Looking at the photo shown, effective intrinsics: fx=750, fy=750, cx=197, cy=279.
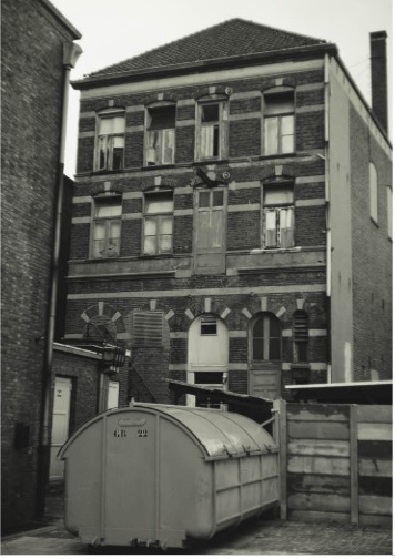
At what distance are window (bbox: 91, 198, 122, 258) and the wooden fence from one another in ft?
40.1

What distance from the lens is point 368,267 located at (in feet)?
83.7

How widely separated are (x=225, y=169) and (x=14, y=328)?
12.4 meters

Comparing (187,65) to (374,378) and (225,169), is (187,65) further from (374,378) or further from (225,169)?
(374,378)

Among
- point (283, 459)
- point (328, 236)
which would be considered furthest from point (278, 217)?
point (283, 459)

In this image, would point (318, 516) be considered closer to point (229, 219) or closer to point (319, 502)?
point (319, 502)

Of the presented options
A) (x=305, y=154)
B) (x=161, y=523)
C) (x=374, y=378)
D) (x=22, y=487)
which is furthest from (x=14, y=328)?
(x=374, y=378)

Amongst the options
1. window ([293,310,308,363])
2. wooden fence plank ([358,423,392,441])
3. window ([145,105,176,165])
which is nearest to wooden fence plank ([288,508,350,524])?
wooden fence plank ([358,423,392,441])

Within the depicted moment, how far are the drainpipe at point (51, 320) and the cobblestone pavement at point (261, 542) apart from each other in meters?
1.00

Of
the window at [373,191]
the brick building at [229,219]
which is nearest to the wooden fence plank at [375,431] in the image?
the brick building at [229,219]

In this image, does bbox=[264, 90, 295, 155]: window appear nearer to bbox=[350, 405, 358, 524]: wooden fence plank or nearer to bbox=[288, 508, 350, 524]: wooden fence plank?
bbox=[350, 405, 358, 524]: wooden fence plank

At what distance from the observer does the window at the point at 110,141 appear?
25250 millimetres

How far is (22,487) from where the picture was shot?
12.8 meters

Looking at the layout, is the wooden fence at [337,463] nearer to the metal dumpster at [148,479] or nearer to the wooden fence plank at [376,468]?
the wooden fence plank at [376,468]

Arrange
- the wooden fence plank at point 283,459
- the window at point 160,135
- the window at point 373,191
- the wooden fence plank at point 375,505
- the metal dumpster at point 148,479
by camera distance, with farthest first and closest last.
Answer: the window at point 373,191 → the window at point 160,135 → the wooden fence plank at point 283,459 → the wooden fence plank at point 375,505 → the metal dumpster at point 148,479
